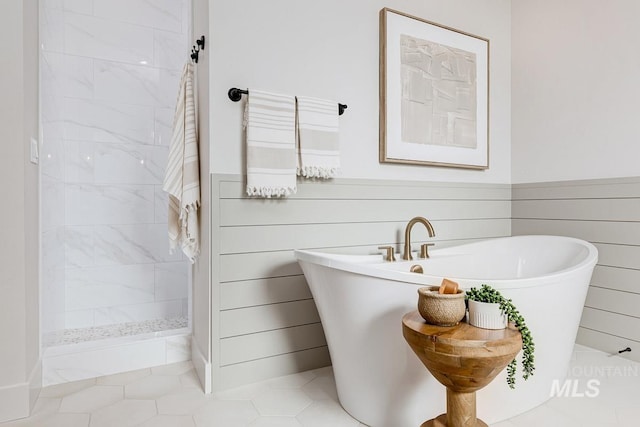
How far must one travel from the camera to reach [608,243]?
7.66 ft

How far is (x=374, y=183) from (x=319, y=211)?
41cm

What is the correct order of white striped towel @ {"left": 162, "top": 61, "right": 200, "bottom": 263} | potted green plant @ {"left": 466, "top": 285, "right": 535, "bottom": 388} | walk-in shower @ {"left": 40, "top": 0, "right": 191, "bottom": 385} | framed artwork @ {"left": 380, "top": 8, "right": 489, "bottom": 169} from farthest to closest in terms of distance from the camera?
walk-in shower @ {"left": 40, "top": 0, "right": 191, "bottom": 385} < framed artwork @ {"left": 380, "top": 8, "right": 489, "bottom": 169} < white striped towel @ {"left": 162, "top": 61, "right": 200, "bottom": 263} < potted green plant @ {"left": 466, "top": 285, "right": 535, "bottom": 388}

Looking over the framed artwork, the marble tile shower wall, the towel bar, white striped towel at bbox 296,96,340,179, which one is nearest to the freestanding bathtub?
white striped towel at bbox 296,96,340,179

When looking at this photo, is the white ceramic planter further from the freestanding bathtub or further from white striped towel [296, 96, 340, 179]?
white striped towel [296, 96, 340, 179]

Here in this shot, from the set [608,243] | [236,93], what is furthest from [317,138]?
[608,243]

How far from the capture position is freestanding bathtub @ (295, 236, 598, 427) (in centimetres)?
143

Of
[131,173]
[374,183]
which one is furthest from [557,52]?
[131,173]

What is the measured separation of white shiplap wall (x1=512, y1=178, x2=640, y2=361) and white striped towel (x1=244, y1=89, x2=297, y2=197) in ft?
6.13

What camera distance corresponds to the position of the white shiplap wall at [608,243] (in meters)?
2.21

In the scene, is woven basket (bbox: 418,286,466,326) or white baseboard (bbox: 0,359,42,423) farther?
white baseboard (bbox: 0,359,42,423)

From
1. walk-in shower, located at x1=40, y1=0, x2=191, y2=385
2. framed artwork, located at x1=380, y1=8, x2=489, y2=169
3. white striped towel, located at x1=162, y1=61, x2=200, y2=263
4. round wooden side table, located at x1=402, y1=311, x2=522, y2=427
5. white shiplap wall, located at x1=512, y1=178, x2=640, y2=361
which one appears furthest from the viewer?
walk-in shower, located at x1=40, y1=0, x2=191, y2=385

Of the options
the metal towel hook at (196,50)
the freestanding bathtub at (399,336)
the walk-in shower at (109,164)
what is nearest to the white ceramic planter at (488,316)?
the freestanding bathtub at (399,336)

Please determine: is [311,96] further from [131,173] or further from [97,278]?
[97,278]

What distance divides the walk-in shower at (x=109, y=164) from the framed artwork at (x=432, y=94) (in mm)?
1415
